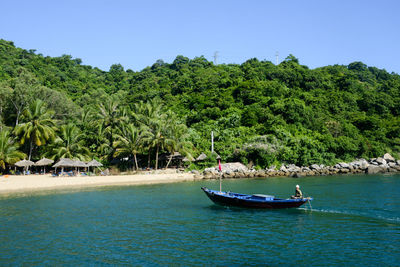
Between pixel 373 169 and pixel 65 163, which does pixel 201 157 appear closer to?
pixel 65 163

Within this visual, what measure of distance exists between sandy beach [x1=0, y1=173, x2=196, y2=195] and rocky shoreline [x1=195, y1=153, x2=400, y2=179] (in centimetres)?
384

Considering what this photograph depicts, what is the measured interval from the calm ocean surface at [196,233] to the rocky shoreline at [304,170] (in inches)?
621

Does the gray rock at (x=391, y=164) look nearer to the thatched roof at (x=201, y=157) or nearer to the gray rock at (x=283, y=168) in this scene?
the gray rock at (x=283, y=168)

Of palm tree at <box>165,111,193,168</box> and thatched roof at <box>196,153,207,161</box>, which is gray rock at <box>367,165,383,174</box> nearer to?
thatched roof at <box>196,153,207,161</box>

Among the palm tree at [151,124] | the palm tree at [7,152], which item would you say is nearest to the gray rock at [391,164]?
the palm tree at [151,124]

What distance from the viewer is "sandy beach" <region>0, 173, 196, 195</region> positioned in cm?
2848

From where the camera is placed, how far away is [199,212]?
17688 millimetres

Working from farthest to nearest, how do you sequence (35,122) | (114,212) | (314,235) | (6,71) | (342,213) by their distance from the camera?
(6,71) → (35,122) → (114,212) → (342,213) → (314,235)

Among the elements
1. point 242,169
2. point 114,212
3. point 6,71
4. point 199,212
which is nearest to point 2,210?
point 114,212

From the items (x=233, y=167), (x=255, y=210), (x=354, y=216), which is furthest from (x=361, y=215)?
(x=233, y=167)

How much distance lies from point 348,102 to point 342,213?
49.8 m

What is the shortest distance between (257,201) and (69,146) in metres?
28.8

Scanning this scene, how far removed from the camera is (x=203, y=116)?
5362cm

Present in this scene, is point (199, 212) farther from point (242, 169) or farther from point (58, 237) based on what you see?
point (242, 169)
